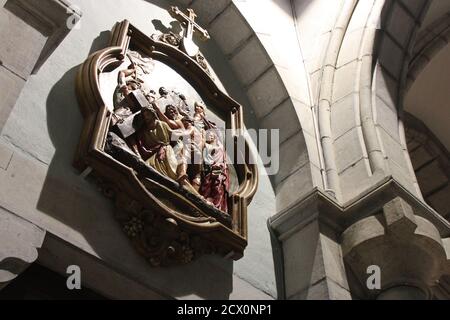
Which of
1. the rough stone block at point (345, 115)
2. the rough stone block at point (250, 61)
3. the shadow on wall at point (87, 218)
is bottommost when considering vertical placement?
the shadow on wall at point (87, 218)

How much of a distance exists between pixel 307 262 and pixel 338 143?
1.03 meters

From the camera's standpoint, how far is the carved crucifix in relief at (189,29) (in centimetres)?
385

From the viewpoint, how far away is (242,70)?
4.43m

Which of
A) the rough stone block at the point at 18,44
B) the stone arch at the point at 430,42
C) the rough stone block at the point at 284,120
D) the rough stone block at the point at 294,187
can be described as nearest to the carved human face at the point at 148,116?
the rough stone block at the point at 18,44

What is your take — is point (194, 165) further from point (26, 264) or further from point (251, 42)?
point (251, 42)

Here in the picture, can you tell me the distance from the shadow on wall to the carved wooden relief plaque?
52mm

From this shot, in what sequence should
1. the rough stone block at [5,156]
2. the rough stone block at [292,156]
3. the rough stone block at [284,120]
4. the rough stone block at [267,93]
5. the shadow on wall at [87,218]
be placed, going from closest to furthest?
the rough stone block at [5,156]
the shadow on wall at [87,218]
the rough stone block at [292,156]
the rough stone block at [284,120]
the rough stone block at [267,93]

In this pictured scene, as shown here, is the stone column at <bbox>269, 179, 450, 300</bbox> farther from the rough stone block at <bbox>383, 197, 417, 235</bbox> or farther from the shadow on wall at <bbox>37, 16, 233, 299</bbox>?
the shadow on wall at <bbox>37, 16, 233, 299</bbox>

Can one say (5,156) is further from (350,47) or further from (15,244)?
(350,47)

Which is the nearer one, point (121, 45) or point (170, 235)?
point (170, 235)

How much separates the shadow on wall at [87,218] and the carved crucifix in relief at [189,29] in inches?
43.0

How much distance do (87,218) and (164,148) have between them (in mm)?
705

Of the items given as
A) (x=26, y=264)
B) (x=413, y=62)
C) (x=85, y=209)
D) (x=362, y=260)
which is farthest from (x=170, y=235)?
(x=413, y=62)

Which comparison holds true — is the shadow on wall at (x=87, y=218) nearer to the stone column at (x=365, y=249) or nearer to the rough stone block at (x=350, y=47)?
the stone column at (x=365, y=249)
